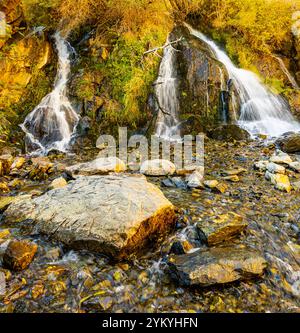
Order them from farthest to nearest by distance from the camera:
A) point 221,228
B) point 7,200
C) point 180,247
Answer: point 7,200 → point 221,228 → point 180,247

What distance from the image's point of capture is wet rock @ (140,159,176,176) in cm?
587

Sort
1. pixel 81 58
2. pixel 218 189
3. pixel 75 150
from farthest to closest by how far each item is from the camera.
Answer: pixel 81 58 < pixel 75 150 < pixel 218 189

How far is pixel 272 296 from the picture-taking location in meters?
2.71

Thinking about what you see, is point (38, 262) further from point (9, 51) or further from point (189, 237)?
point (9, 51)

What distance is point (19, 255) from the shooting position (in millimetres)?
2949

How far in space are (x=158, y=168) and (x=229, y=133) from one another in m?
3.75

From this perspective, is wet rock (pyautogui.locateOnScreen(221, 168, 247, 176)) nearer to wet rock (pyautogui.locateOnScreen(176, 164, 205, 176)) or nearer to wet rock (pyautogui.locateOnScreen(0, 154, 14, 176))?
wet rock (pyautogui.locateOnScreen(176, 164, 205, 176))

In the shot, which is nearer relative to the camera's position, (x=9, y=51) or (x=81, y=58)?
(x=9, y=51)

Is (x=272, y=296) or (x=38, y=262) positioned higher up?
(x=38, y=262)

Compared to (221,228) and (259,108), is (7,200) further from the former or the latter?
(259,108)

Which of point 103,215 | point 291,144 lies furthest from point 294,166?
point 103,215

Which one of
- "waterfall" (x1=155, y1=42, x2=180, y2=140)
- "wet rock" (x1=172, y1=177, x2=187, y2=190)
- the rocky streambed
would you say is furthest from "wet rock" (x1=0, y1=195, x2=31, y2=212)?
"waterfall" (x1=155, y1=42, x2=180, y2=140)
